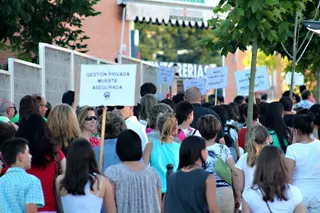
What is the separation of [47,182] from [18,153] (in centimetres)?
60

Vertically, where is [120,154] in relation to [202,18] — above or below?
below

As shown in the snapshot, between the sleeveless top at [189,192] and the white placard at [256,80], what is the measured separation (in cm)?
992

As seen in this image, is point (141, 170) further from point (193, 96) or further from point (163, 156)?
point (193, 96)

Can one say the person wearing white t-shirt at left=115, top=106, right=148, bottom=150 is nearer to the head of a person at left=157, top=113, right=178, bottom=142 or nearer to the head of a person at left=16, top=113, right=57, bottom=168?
the head of a person at left=157, top=113, right=178, bottom=142

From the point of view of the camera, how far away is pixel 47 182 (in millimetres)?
8195

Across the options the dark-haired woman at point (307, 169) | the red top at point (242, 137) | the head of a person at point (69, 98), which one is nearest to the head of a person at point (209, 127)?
the dark-haired woman at point (307, 169)

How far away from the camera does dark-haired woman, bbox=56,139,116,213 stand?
25.7ft

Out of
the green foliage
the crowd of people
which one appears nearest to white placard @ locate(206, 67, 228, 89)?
the crowd of people

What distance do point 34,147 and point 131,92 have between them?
5.82 ft

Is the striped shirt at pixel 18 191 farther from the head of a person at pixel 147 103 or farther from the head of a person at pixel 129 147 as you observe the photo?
the head of a person at pixel 147 103

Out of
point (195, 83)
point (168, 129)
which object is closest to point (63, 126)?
point (168, 129)

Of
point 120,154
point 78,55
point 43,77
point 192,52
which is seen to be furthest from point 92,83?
point 192,52

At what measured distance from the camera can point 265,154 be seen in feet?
25.6

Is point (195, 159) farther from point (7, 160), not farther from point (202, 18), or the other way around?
point (202, 18)
